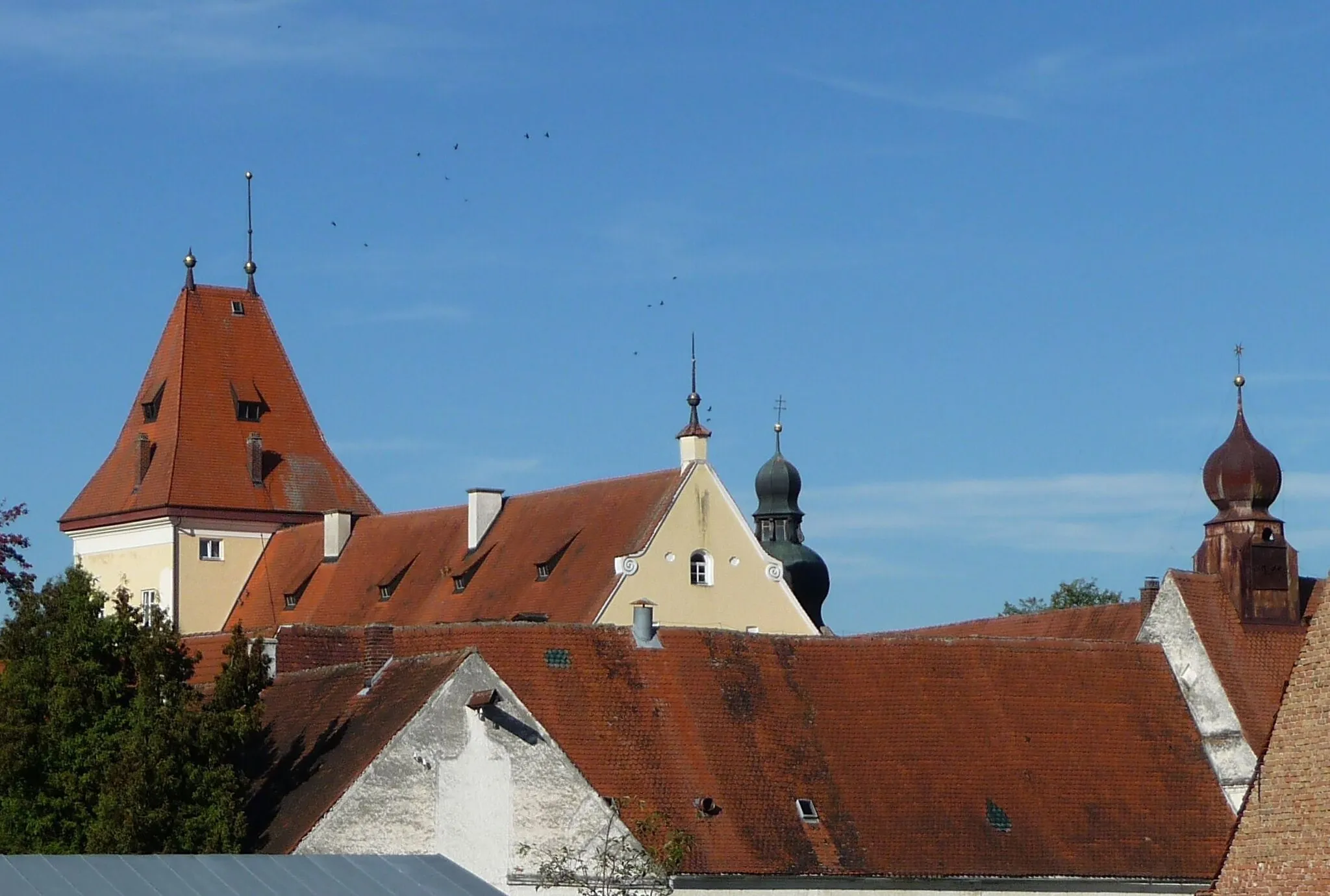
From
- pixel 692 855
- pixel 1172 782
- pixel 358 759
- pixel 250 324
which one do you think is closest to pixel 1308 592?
pixel 1172 782

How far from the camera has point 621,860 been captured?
4144 centimetres

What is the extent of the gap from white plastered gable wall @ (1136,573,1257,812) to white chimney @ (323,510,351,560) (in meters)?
32.2

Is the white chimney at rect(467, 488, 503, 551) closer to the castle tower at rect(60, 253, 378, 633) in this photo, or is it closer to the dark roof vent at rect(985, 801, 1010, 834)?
the castle tower at rect(60, 253, 378, 633)

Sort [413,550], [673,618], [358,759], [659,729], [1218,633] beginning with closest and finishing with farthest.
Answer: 1. [358,759]
2. [659,729]
3. [1218,633]
4. [673,618]
5. [413,550]

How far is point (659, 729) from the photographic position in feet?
152

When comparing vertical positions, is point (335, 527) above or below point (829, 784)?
above

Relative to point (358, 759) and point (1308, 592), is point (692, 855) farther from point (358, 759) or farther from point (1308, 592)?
point (1308, 592)

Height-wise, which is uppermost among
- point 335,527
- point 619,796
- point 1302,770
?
point 335,527

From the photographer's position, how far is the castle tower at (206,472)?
270ft

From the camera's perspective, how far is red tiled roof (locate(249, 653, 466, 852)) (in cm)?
4222

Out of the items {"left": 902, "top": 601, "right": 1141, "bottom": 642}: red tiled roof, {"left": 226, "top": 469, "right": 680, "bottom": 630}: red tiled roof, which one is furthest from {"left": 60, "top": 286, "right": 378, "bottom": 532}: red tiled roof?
{"left": 902, "top": 601, "right": 1141, "bottom": 642}: red tiled roof

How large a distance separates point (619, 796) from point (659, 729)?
2.60m

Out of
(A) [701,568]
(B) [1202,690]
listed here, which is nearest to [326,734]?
(B) [1202,690]

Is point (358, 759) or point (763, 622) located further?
point (763, 622)
